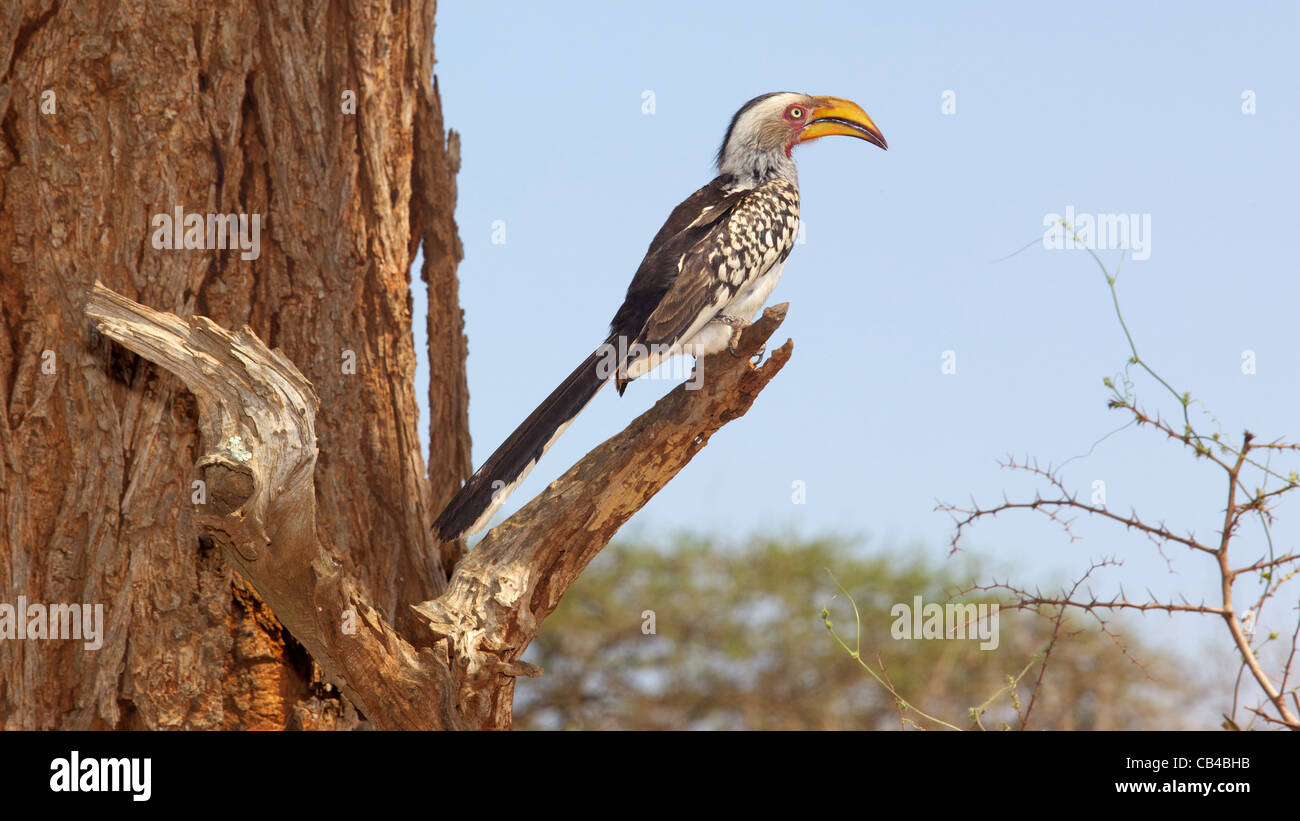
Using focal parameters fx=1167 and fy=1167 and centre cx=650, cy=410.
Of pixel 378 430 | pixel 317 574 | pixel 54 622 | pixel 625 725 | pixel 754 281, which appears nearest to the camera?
pixel 317 574

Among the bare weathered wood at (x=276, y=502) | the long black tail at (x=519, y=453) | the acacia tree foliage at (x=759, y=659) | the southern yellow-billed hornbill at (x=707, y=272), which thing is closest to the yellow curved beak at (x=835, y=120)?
the southern yellow-billed hornbill at (x=707, y=272)

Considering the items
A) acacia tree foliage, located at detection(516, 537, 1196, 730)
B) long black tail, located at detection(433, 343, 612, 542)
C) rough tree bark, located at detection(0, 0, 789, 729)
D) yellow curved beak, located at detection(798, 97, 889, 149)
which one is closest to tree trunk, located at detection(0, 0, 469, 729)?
rough tree bark, located at detection(0, 0, 789, 729)

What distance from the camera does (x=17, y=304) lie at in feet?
12.4

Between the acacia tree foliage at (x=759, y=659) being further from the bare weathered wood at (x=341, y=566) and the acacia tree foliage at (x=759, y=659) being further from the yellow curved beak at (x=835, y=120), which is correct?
the bare weathered wood at (x=341, y=566)

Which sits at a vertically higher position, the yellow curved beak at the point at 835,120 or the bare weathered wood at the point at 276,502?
the yellow curved beak at the point at 835,120

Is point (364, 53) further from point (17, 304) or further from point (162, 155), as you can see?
point (17, 304)

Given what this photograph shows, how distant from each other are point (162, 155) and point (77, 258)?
435 mm

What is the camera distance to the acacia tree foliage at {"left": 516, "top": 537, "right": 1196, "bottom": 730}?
11.4 metres

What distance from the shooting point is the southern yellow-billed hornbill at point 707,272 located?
148 inches

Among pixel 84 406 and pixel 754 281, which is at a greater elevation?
pixel 754 281

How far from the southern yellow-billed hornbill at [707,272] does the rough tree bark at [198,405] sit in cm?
20

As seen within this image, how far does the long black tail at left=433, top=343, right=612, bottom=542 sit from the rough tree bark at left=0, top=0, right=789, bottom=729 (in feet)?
0.39

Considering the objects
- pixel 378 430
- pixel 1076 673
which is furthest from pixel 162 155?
pixel 1076 673

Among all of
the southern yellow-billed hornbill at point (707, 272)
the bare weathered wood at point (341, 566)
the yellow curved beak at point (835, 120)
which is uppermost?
the yellow curved beak at point (835, 120)
